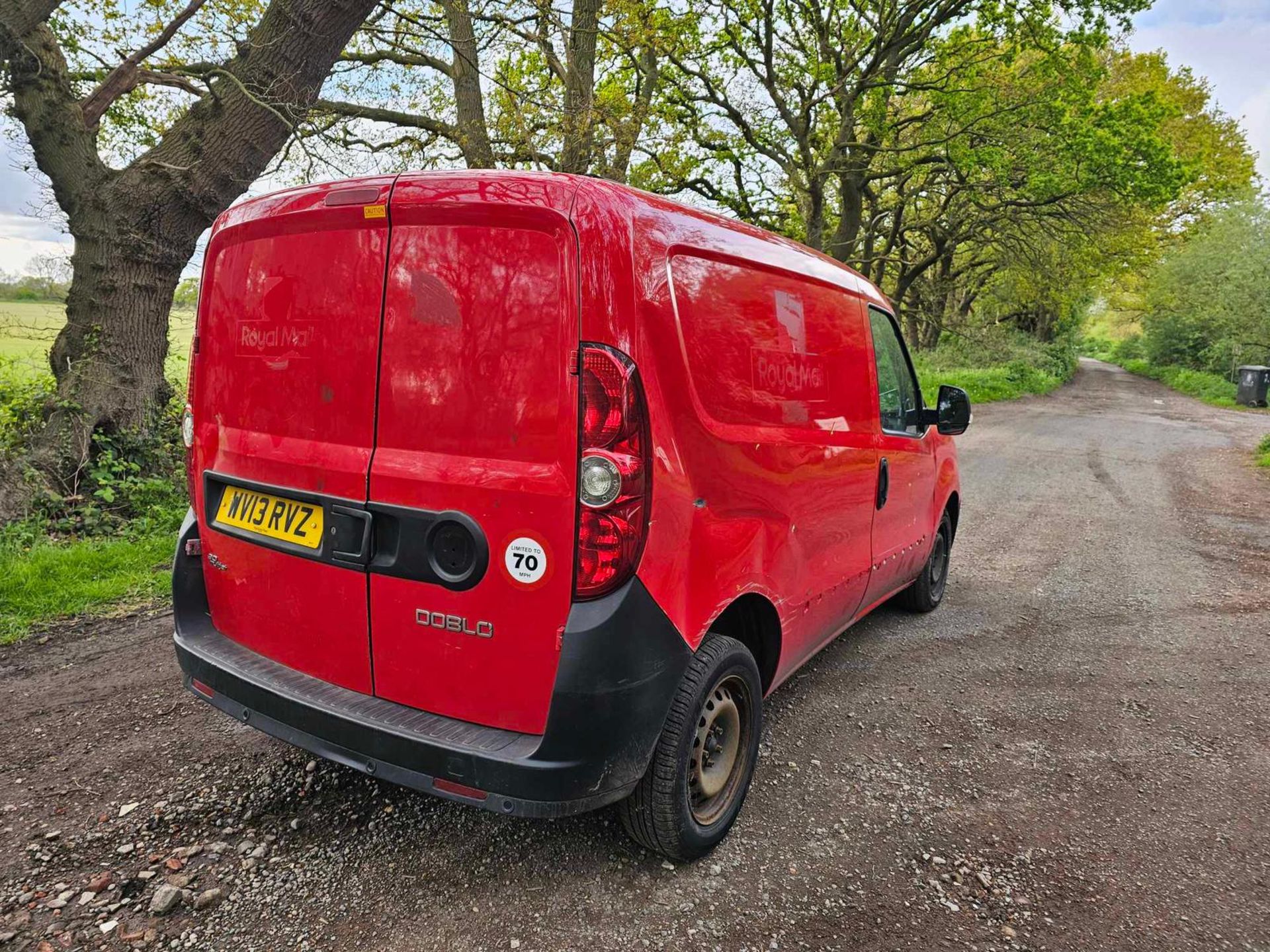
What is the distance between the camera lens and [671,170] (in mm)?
14633

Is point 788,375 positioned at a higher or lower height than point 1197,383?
Result: lower

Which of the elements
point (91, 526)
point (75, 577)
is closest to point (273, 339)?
point (75, 577)

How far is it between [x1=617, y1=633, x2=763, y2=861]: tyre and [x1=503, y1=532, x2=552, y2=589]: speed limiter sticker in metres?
0.59

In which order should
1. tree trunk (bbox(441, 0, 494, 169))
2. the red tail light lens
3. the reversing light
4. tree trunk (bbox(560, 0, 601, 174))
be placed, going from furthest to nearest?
tree trunk (bbox(560, 0, 601, 174))
tree trunk (bbox(441, 0, 494, 169))
the red tail light lens
the reversing light

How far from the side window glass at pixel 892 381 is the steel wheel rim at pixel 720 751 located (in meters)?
1.64

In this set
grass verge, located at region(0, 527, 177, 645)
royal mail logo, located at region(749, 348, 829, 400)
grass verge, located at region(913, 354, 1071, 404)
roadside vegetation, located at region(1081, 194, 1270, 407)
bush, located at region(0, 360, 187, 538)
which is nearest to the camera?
royal mail logo, located at region(749, 348, 829, 400)

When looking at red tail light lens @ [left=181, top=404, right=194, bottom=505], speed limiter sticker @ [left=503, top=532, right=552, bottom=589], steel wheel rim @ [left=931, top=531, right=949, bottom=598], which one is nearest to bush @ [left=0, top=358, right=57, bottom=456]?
red tail light lens @ [left=181, top=404, right=194, bottom=505]

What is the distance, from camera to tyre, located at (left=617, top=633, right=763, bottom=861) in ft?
7.32

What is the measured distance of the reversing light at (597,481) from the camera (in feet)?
6.39

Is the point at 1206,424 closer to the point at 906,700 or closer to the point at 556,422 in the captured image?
the point at 906,700

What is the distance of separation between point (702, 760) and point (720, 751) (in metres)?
0.13

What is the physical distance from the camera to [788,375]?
2.76 metres

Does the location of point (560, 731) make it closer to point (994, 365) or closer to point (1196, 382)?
point (994, 365)

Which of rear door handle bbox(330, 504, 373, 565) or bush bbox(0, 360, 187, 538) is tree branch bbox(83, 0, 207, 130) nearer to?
bush bbox(0, 360, 187, 538)
